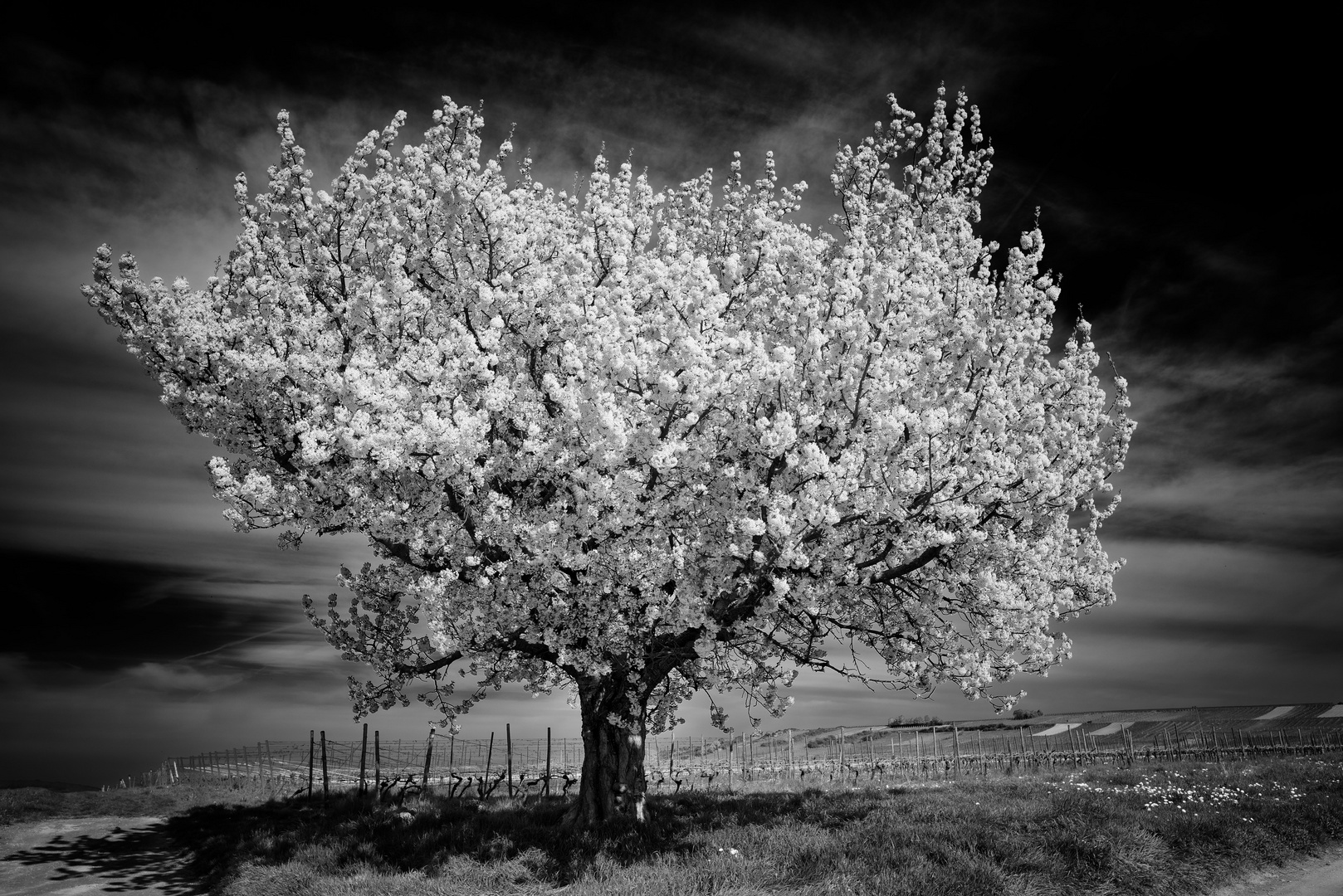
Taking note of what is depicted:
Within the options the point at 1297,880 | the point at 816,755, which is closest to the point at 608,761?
the point at 1297,880

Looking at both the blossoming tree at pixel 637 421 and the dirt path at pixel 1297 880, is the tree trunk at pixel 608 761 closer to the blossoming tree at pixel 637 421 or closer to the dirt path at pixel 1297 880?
the blossoming tree at pixel 637 421

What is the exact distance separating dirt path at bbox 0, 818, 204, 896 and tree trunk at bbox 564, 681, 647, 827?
7526mm

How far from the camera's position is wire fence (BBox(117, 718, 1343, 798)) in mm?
38906

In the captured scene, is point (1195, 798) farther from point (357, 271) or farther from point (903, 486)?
point (357, 271)

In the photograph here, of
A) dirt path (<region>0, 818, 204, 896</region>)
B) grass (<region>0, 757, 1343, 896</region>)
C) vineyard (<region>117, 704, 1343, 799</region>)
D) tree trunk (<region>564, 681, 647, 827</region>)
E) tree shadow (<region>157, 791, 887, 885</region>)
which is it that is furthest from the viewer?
vineyard (<region>117, 704, 1343, 799</region>)

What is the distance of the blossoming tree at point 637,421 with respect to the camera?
13578mm

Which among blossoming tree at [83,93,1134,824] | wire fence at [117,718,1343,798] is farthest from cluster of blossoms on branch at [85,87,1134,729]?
wire fence at [117,718,1343,798]

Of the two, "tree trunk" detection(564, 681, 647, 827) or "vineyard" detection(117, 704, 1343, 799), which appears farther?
"vineyard" detection(117, 704, 1343, 799)

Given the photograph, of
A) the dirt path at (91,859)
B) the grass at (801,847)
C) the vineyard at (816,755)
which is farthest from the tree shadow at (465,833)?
the vineyard at (816,755)

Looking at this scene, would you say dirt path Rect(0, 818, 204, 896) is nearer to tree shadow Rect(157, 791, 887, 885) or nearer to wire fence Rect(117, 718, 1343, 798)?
tree shadow Rect(157, 791, 887, 885)

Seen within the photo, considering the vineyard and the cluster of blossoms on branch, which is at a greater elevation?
the cluster of blossoms on branch

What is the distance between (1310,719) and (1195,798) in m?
67.5

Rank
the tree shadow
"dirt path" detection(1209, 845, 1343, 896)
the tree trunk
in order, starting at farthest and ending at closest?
the tree trunk, the tree shadow, "dirt path" detection(1209, 845, 1343, 896)

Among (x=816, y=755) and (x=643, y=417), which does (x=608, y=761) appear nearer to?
(x=643, y=417)
